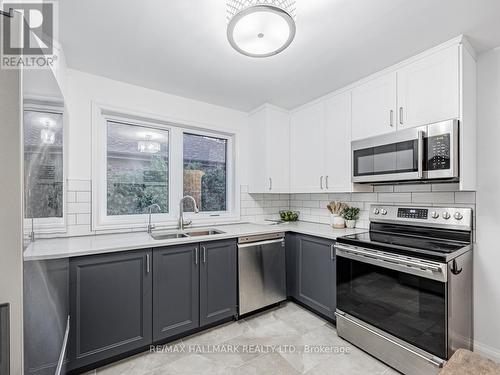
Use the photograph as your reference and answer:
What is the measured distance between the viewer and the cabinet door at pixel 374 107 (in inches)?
82.0

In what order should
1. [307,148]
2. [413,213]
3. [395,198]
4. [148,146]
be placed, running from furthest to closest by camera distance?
[307,148]
[148,146]
[395,198]
[413,213]

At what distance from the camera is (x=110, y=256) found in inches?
69.0

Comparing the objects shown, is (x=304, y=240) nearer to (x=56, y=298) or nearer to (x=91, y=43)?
(x=56, y=298)

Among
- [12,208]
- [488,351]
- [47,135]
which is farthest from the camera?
[488,351]

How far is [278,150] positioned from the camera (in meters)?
3.07

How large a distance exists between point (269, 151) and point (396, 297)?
6.31 feet

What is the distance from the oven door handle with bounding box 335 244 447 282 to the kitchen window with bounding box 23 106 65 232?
79.3 inches

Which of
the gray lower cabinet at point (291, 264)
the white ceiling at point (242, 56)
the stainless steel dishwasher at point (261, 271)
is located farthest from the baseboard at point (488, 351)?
the white ceiling at point (242, 56)

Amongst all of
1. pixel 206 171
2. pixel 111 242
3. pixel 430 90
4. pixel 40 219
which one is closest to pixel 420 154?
pixel 430 90

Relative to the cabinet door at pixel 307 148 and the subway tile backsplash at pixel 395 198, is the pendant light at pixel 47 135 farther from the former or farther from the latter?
the subway tile backsplash at pixel 395 198

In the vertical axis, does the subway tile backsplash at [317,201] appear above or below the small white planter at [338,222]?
above

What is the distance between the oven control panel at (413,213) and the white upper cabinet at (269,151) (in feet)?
4.23

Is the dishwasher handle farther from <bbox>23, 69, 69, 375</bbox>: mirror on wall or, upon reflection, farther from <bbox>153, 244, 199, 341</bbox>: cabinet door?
<bbox>23, 69, 69, 375</bbox>: mirror on wall

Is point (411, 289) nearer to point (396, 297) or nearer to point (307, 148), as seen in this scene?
point (396, 297)
